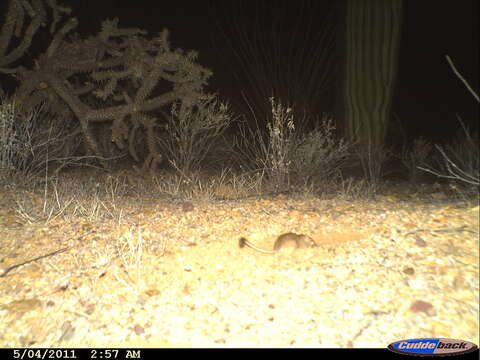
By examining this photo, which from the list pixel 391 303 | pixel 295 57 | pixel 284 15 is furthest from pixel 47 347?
pixel 284 15


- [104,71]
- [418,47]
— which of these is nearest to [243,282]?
[104,71]

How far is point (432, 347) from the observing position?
1558mm

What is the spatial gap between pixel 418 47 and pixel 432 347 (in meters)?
12.1

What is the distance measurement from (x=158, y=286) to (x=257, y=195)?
194cm

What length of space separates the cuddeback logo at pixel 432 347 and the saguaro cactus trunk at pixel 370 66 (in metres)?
4.09

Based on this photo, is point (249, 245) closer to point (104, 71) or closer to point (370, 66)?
point (104, 71)

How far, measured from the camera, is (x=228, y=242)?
104 inches

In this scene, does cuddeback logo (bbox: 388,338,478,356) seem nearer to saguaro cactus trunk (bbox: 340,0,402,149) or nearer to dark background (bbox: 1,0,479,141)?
saguaro cactus trunk (bbox: 340,0,402,149)

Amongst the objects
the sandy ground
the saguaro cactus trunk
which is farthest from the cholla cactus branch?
the saguaro cactus trunk

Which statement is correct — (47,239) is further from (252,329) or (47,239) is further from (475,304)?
(475,304)

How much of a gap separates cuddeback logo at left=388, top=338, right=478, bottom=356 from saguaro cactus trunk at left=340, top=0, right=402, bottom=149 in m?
4.09

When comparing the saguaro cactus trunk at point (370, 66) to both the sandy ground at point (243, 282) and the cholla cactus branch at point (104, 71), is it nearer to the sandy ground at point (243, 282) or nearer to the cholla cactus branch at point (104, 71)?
the cholla cactus branch at point (104, 71)

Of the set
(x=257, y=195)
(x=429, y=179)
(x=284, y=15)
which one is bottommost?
(x=429, y=179)

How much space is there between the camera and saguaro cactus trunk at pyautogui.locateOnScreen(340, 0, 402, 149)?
541cm
